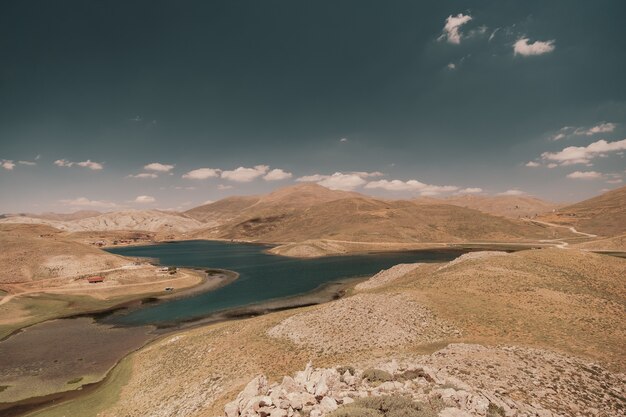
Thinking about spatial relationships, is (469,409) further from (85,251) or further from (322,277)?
(85,251)

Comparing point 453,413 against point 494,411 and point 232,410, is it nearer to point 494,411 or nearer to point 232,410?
point 494,411

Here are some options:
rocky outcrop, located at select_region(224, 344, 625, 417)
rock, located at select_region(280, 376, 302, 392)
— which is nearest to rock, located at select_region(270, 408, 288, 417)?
rocky outcrop, located at select_region(224, 344, 625, 417)

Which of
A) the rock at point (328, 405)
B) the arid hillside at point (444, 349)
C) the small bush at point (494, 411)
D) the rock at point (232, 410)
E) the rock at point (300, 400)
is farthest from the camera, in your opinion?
the arid hillside at point (444, 349)

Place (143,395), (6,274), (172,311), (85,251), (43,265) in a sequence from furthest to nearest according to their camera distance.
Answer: (85,251)
(43,265)
(6,274)
(172,311)
(143,395)

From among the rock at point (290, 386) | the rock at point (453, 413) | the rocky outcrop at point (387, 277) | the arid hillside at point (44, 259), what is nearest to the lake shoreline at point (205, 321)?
the rocky outcrop at point (387, 277)

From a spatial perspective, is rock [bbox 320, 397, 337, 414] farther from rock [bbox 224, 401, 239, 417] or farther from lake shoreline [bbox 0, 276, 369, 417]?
lake shoreline [bbox 0, 276, 369, 417]

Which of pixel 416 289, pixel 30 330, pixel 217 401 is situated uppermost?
pixel 416 289

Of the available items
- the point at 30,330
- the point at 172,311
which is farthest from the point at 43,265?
the point at 172,311

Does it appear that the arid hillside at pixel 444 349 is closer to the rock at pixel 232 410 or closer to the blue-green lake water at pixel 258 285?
the rock at pixel 232 410
